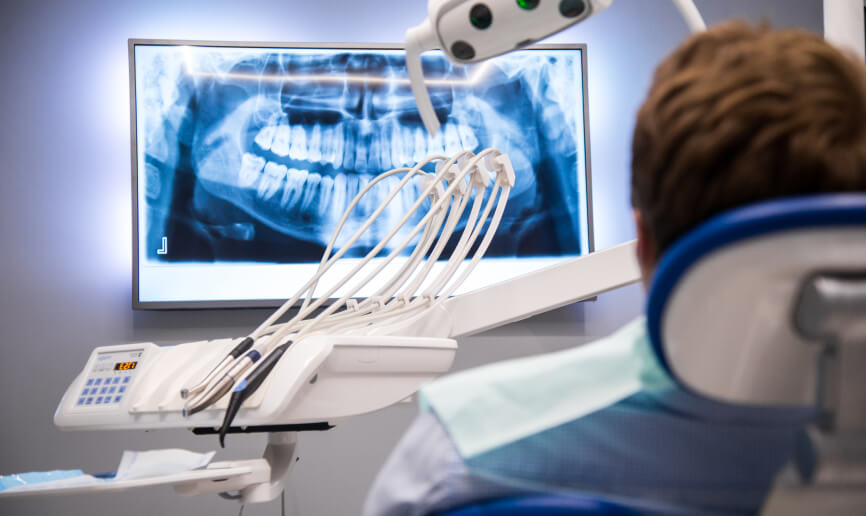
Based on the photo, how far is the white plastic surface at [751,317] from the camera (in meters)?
0.33

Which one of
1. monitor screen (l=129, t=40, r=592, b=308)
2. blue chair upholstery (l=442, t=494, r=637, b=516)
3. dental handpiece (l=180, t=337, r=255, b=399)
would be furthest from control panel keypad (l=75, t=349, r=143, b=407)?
blue chair upholstery (l=442, t=494, r=637, b=516)

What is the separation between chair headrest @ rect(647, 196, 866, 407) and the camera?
0.32 meters

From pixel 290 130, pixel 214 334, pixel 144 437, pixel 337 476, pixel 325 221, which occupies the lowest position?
pixel 337 476

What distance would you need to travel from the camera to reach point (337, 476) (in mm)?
2355

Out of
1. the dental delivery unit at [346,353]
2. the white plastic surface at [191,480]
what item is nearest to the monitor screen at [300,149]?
the dental delivery unit at [346,353]

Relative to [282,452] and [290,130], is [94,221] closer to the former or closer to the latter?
[290,130]

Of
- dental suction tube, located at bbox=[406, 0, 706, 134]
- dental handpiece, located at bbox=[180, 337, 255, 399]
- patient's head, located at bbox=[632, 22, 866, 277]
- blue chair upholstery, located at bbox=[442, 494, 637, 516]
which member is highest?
dental suction tube, located at bbox=[406, 0, 706, 134]

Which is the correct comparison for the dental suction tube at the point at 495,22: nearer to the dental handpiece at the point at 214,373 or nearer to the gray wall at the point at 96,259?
the dental handpiece at the point at 214,373

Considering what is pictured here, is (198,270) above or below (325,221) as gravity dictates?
below

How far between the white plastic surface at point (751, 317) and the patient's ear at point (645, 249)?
3.6 inches

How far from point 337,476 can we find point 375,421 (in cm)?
21

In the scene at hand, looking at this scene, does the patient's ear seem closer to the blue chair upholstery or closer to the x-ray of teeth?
the blue chair upholstery

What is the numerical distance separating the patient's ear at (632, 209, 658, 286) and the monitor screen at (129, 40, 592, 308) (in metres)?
1.88

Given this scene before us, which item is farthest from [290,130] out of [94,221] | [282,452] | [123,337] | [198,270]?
[282,452]
